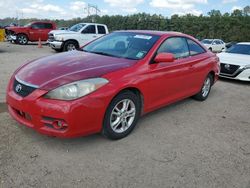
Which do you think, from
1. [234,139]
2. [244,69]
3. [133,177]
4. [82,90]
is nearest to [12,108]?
[82,90]

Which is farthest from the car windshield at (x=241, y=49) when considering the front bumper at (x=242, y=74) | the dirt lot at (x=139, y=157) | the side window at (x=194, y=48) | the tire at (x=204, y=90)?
the dirt lot at (x=139, y=157)

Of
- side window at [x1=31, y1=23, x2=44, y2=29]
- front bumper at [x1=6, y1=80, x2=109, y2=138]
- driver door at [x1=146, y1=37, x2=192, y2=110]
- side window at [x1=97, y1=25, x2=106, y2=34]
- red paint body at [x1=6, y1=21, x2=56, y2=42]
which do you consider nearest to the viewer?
front bumper at [x1=6, y1=80, x2=109, y2=138]

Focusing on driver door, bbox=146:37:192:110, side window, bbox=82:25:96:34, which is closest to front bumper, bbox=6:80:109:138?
driver door, bbox=146:37:192:110

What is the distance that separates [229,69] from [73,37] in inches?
362

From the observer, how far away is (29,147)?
11.8 ft

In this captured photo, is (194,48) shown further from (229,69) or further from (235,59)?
(235,59)

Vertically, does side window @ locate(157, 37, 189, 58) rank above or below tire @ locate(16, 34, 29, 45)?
above

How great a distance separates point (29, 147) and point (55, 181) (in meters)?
0.85

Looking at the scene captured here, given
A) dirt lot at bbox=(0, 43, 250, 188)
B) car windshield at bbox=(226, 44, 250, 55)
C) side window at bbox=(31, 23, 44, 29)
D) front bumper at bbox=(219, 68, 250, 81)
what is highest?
side window at bbox=(31, 23, 44, 29)

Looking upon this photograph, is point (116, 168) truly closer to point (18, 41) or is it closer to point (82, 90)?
point (82, 90)

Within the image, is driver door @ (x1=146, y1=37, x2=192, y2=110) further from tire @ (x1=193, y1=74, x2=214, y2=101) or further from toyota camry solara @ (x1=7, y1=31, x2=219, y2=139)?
tire @ (x1=193, y1=74, x2=214, y2=101)

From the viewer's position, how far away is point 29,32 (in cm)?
2072

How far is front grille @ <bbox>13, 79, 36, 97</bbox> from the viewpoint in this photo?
3486 millimetres

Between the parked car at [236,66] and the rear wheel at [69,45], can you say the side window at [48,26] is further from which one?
the parked car at [236,66]
